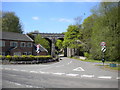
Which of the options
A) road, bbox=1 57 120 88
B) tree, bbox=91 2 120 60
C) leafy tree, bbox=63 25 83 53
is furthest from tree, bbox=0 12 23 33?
road, bbox=1 57 120 88

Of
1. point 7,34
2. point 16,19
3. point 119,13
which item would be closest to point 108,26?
point 119,13

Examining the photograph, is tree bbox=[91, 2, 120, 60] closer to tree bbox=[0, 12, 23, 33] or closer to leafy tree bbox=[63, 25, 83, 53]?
leafy tree bbox=[63, 25, 83, 53]

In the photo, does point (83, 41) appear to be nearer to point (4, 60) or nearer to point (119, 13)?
point (119, 13)

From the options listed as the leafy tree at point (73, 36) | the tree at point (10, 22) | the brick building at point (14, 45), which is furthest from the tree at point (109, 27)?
the tree at point (10, 22)

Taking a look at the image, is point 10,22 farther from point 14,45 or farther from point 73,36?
point 73,36

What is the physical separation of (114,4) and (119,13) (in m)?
3.59

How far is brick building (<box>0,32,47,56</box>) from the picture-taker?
39656 mm

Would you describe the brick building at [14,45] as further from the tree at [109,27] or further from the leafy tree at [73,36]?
the tree at [109,27]

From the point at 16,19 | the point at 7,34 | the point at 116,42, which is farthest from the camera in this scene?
the point at 16,19

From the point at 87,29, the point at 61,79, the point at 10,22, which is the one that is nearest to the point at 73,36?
the point at 87,29

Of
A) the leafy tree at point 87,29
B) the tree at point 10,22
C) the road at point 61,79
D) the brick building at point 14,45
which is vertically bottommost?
the road at point 61,79

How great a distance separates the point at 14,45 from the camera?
42531 millimetres

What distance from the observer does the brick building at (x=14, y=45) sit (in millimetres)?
39656

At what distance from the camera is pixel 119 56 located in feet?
82.9
